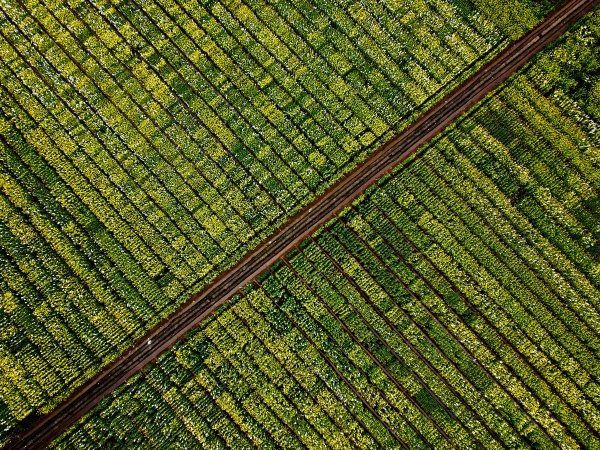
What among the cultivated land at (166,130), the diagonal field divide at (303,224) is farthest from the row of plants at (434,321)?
the cultivated land at (166,130)

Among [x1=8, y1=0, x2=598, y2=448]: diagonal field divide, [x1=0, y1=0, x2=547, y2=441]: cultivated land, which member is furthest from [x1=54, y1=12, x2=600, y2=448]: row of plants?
[x1=0, y1=0, x2=547, y2=441]: cultivated land

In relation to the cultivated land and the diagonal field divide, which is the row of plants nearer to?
the diagonal field divide

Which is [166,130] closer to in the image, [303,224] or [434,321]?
[303,224]

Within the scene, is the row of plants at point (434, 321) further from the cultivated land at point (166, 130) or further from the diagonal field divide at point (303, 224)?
the cultivated land at point (166, 130)

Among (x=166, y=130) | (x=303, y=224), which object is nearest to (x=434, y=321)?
(x=303, y=224)

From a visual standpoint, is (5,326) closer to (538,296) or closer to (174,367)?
(174,367)
